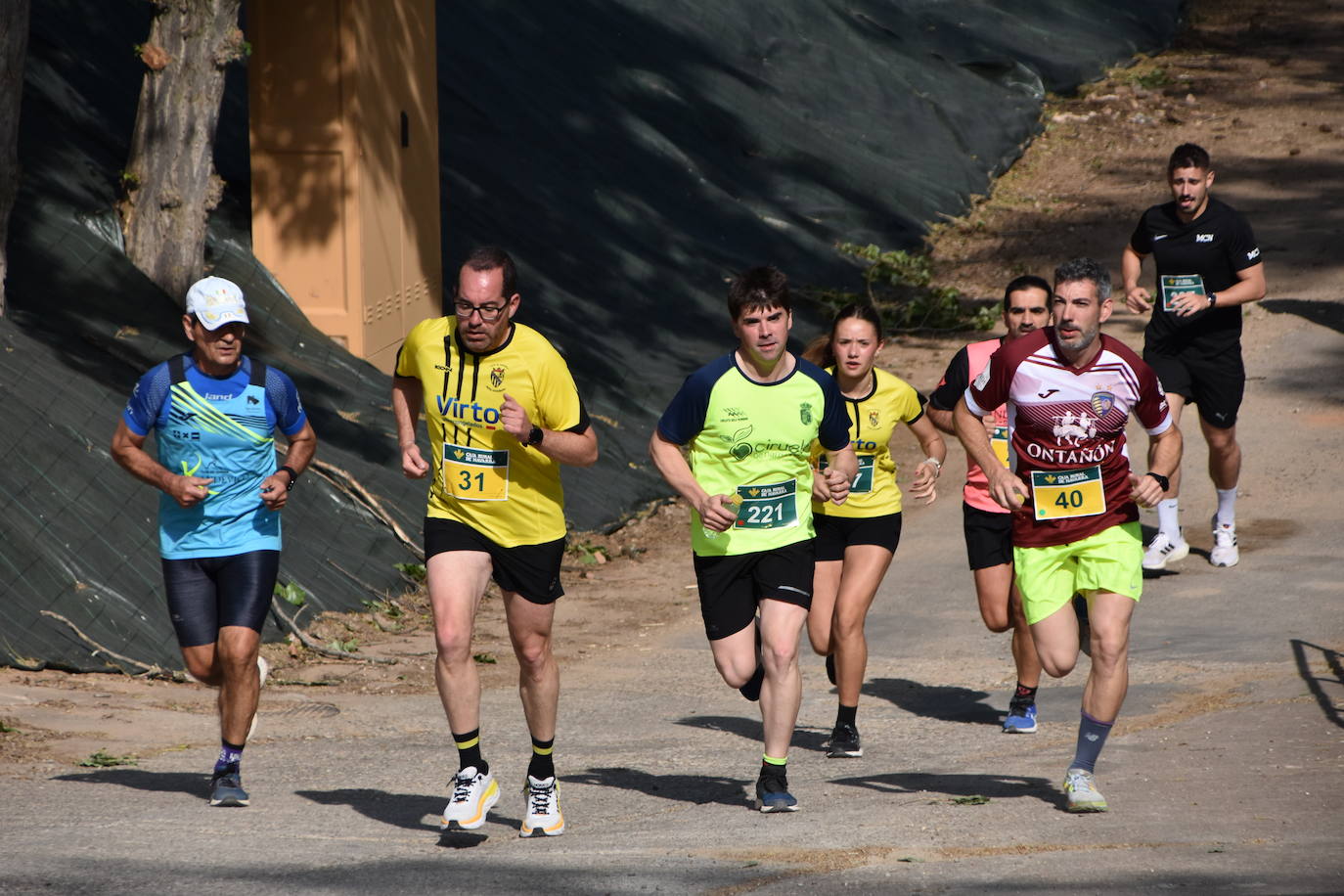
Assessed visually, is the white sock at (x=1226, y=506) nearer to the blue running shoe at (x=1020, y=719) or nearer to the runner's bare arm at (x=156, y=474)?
the blue running shoe at (x=1020, y=719)

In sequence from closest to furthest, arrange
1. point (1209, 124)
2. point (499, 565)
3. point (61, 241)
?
point (499, 565) → point (61, 241) → point (1209, 124)

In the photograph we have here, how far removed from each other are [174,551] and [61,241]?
19.9 feet

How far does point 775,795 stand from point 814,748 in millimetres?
1601

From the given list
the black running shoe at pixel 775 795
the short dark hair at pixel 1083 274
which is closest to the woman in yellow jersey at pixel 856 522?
the black running shoe at pixel 775 795

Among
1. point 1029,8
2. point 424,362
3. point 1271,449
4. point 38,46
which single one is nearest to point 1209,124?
point 1029,8

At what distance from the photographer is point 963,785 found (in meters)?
7.16

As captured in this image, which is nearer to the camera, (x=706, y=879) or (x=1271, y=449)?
(x=706, y=879)

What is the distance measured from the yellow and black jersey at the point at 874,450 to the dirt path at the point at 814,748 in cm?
113

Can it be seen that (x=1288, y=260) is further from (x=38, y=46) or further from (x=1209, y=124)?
(x=38, y=46)

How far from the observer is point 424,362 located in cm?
659

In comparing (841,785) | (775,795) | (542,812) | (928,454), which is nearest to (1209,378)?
(928,454)

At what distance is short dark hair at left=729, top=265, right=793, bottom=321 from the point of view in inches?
259

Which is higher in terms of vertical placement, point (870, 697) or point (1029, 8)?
point (1029, 8)

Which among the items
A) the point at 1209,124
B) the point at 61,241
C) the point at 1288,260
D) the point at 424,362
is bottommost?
the point at 424,362
